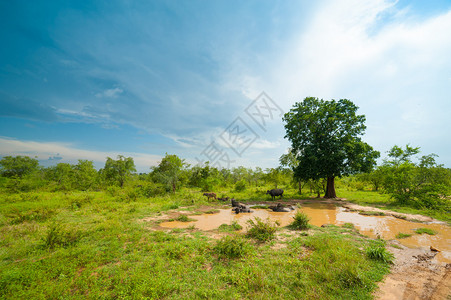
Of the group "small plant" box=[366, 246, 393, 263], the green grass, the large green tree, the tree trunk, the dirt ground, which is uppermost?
the large green tree

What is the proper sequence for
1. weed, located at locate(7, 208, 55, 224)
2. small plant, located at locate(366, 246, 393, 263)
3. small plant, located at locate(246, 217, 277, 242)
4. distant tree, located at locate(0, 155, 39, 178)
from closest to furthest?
small plant, located at locate(366, 246, 393, 263) → small plant, located at locate(246, 217, 277, 242) → weed, located at locate(7, 208, 55, 224) → distant tree, located at locate(0, 155, 39, 178)

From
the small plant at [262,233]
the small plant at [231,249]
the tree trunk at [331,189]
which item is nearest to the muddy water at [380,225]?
the small plant at [262,233]

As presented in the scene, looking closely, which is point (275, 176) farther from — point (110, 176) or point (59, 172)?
point (59, 172)

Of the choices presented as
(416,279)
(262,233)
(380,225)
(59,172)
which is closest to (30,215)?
(262,233)

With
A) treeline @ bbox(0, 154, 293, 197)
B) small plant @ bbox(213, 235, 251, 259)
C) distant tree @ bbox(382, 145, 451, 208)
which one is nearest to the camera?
small plant @ bbox(213, 235, 251, 259)

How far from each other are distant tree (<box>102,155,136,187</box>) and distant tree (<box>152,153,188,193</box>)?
7.36m

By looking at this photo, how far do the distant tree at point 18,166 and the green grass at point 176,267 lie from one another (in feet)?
114

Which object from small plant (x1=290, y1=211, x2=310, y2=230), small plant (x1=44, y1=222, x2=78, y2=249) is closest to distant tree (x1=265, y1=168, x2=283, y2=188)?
small plant (x1=290, y1=211, x2=310, y2=230)

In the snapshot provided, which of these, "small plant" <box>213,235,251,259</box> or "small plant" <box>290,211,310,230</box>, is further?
"small plant" <box>290,211,310,230</box>

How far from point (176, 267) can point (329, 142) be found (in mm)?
19576

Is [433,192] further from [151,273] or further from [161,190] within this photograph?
[161,190]

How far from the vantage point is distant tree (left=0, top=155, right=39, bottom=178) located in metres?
28.0

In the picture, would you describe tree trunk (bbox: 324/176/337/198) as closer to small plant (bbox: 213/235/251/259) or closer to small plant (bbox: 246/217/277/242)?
small plant (bbox: 246/217/277/242)

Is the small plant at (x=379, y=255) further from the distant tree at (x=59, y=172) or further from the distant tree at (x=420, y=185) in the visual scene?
the distant tree at (x=59, y=172)
